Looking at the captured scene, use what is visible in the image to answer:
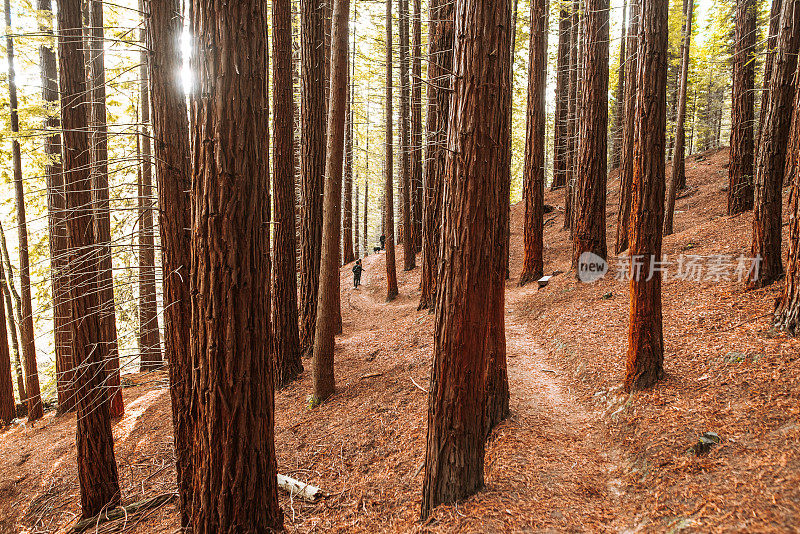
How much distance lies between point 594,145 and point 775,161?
4.11 m

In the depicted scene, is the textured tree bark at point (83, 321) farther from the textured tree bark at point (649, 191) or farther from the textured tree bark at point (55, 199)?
the textured tree bark at point (649, 191)

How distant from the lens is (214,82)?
3.06 m

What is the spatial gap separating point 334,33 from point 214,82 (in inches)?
167

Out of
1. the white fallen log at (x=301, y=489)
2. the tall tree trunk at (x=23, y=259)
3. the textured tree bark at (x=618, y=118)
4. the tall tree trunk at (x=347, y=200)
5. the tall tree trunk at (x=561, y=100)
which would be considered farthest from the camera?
the tall tree trunk at (x=347, y=200)

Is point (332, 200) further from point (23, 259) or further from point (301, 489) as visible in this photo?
point (23, 259)

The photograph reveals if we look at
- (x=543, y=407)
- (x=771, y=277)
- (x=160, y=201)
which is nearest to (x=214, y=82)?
(x=160, y=201)

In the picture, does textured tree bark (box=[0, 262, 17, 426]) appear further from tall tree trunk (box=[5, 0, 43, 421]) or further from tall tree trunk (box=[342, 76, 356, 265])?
tall tree trunk (box=[342, 76, 356, 265])

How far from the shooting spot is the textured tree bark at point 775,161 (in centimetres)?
655

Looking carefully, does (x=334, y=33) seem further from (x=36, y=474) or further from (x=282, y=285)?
(x=36, y=474)

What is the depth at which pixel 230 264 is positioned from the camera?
3.16 metres

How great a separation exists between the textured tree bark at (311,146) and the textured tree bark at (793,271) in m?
7.86

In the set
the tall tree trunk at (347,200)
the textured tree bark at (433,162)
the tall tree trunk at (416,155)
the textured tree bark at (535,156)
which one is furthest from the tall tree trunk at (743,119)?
the tall tree trunk at (347,200)

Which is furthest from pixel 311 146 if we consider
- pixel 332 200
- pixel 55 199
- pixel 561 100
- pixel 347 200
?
pixel 561 100

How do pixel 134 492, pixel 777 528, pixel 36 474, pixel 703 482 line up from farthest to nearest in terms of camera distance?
pixel 36 474 → pixel 134 492 → pixel 703 482 → pixel 777 528
